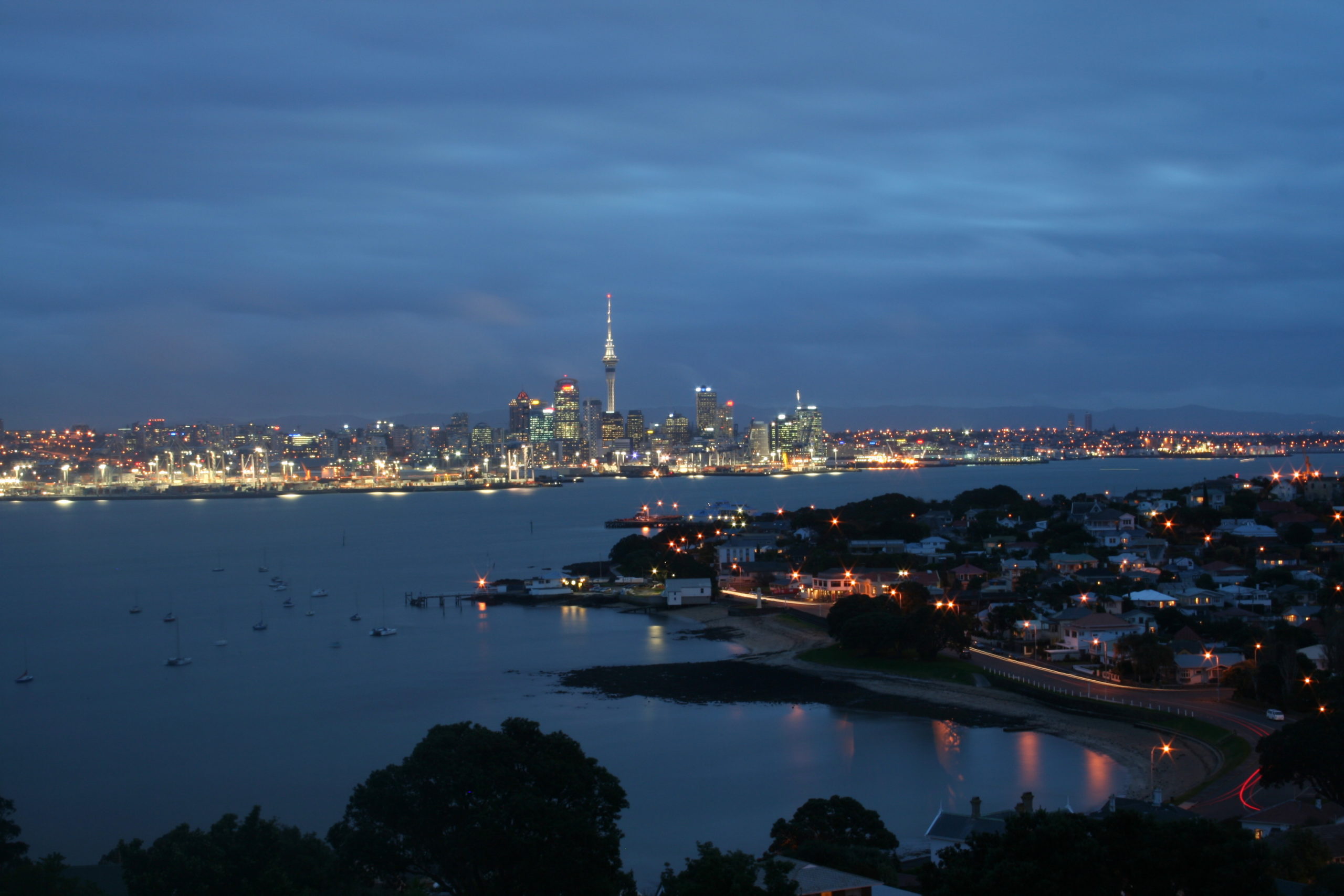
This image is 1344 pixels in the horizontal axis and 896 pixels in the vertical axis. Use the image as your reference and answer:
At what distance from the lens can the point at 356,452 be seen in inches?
3947

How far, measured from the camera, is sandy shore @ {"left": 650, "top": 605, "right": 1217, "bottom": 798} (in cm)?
Answer: 905

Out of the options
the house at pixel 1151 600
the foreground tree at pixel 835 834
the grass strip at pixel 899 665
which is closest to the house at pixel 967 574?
the house at pixel 1151 600

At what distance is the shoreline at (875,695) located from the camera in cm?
943

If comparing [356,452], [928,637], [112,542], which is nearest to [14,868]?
[928,637]

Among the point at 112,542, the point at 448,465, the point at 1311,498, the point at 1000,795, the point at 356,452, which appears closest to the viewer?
the point at 1000,795

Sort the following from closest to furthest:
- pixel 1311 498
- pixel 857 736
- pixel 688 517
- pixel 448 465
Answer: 1. pixel 857 736
2. pixel 1311 498
3. pixel 688 517
4. pixel 448 465

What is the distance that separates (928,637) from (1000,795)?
197 inches

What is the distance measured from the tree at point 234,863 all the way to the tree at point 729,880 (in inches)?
75.5

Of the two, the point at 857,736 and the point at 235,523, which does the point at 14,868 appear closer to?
the point at 857,736

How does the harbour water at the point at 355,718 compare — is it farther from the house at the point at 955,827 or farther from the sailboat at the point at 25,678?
the house at the point at 955,827

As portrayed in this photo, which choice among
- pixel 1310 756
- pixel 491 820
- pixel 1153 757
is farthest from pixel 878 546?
pixel 491 820

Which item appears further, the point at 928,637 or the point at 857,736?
the point at 928,637

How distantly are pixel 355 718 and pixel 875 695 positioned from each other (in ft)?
18.6

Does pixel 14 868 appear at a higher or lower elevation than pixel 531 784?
lower
